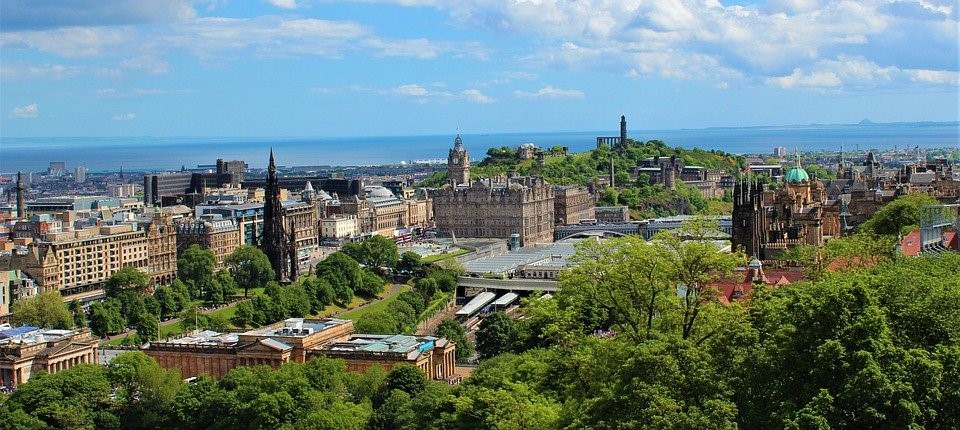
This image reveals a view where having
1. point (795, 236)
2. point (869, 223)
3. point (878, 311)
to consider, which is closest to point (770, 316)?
point (878, 311)

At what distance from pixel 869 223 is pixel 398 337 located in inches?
1176

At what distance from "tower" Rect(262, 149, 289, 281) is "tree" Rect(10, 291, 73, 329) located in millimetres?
22385

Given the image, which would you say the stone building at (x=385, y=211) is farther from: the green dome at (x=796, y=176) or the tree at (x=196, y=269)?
the green dome at (x=796, y=176)

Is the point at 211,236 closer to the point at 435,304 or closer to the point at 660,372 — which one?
the point at 435,304

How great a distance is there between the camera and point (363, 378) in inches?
2111

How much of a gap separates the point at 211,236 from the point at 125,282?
21.9 m

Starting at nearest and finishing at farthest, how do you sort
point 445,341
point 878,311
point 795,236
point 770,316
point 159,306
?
point 878,311, point 770,316, point 445,341, point 795,236, point 159,306

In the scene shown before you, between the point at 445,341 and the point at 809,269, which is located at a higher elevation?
the point at 809,269

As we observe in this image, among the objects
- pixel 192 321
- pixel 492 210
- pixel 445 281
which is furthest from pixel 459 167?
pixel 192 321

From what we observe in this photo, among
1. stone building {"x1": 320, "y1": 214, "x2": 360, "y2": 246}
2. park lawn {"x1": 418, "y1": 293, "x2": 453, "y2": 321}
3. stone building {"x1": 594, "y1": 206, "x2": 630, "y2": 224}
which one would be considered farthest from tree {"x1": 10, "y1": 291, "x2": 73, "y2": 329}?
stone building {"x1": 594, "y1": 206, "x2": 630, "y2": 224}

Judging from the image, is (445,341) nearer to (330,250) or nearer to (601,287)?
(601,287)

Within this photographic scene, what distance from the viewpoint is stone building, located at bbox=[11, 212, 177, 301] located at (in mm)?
92375

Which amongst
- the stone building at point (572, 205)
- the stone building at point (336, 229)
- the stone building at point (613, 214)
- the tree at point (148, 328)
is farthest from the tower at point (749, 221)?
the stone building at point (613, 214)

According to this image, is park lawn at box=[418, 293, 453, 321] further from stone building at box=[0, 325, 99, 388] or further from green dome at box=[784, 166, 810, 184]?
green dome at box=[784, 166, 810, 184]
